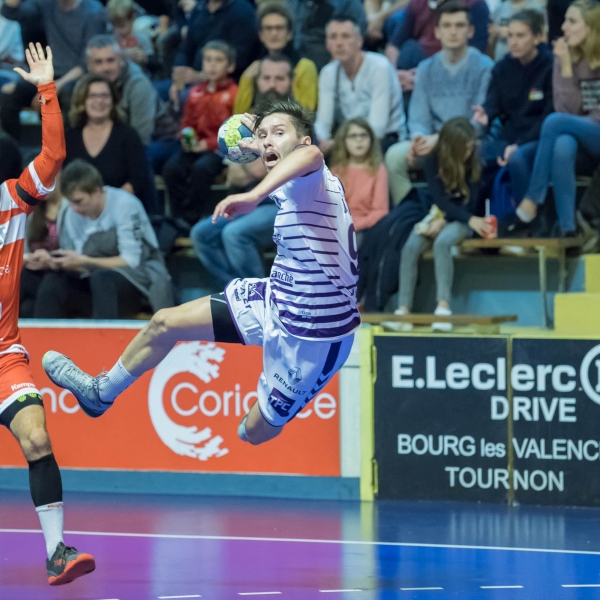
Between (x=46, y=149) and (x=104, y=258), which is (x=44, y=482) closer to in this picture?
(x=46, y=149)

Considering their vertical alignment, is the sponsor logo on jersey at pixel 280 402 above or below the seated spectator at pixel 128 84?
below

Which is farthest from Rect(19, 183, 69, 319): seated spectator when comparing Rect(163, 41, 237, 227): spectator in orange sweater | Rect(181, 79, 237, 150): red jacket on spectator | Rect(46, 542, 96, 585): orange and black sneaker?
Rect(46, 542, 96, 585): orange and black sneaker

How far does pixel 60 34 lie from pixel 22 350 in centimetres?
556

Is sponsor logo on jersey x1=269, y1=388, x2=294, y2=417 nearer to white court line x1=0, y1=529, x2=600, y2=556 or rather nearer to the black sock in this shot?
the black sock

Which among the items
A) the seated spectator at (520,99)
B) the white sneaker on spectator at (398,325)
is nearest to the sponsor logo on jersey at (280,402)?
the white sneaker on spectator at (398,325)

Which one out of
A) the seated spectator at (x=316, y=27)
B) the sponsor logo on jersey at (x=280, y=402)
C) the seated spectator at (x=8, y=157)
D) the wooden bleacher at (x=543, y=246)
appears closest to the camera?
the sponsor logo on jersey at (x=280, y=402)

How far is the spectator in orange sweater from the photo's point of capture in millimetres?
9367

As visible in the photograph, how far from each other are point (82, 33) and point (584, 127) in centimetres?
469

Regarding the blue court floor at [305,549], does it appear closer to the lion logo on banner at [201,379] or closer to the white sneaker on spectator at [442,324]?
the lion logo on banner at [201,379]

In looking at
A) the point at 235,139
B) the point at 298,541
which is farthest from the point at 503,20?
the point at 298,541

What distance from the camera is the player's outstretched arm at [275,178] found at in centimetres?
A: 416

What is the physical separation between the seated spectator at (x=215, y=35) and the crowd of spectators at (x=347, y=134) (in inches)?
0.8

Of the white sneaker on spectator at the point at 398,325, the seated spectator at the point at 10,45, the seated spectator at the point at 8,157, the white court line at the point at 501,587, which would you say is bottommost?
the white court line at the point at 501,587

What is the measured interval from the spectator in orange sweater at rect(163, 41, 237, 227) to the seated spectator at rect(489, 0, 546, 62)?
2.15 metres
